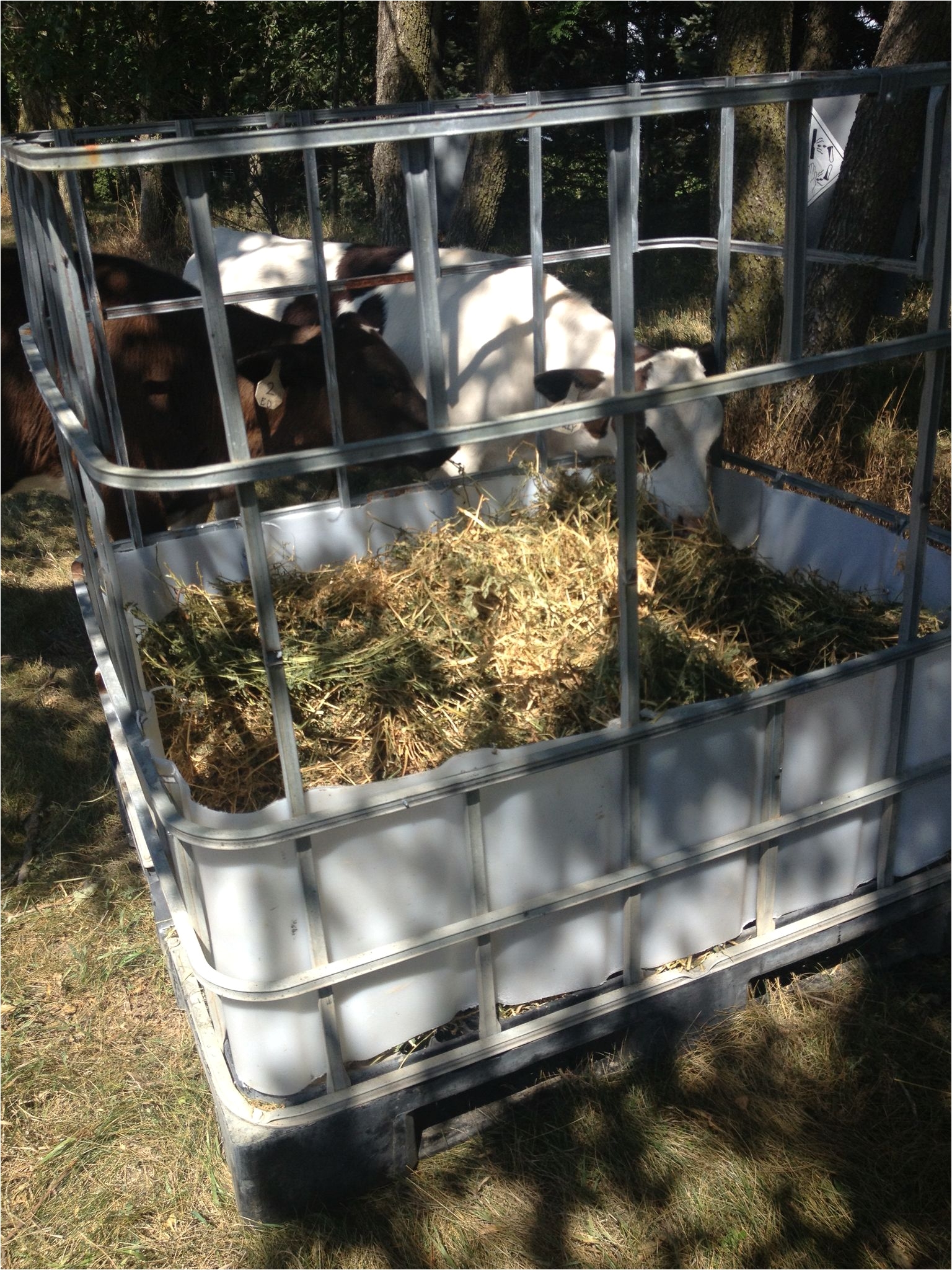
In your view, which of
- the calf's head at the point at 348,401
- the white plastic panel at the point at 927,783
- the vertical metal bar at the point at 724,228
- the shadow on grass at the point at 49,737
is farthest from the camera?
the calf's head at the point at 348,401

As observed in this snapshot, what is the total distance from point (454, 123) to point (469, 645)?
1586mm

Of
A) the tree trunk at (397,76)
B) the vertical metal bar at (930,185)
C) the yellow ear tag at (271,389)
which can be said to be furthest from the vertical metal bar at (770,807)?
the tree trunk at (397,76)

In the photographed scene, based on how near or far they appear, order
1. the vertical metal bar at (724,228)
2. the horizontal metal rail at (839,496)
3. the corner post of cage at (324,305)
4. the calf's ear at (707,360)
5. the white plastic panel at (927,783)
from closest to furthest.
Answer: the white plastic panel at (927,783) < the horizontal metal rail at (839,496) < the vertical metal bar at (724,228) < the corner post of cage at (324,305) < the calf's ear at (707,360)

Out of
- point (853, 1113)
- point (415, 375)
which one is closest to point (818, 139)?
point (415, 375)

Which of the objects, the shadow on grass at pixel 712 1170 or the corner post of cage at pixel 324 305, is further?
the corner post of cage at pixel 324 305

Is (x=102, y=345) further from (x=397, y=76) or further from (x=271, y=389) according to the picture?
(x=397, y=76)

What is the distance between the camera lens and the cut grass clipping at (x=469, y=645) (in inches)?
113

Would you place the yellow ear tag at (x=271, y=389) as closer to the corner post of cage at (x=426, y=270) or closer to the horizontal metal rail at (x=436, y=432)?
the horizontal metal rail at (x=436, y=432)

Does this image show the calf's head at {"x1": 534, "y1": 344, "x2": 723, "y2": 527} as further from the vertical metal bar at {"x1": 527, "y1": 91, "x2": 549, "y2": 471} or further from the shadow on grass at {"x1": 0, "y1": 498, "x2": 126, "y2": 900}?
the shadow on grass at {"x1": 0, "y1": 498, "x2": 126, "y2": 900}

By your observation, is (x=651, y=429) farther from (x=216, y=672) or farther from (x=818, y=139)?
(x=818, y=139)

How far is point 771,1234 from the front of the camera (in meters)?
2.44

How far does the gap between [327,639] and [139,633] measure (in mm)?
555

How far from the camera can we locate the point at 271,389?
4.69 metres

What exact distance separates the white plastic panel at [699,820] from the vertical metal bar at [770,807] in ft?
0.05
